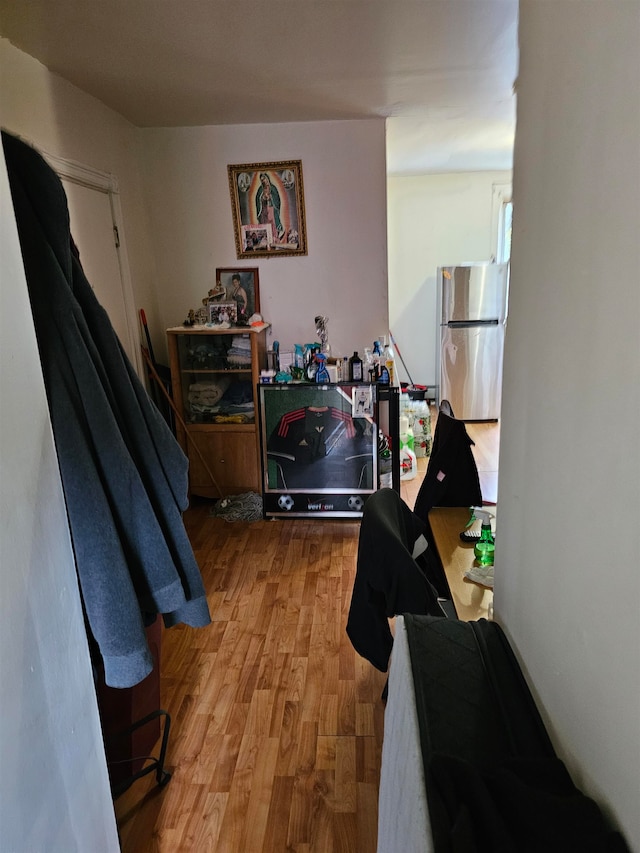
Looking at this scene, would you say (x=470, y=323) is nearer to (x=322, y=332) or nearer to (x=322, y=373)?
(x=322, y=332)

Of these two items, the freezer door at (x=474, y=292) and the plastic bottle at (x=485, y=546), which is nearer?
the plastic bottle at (x=485, y=546)

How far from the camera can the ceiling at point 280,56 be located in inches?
73.2

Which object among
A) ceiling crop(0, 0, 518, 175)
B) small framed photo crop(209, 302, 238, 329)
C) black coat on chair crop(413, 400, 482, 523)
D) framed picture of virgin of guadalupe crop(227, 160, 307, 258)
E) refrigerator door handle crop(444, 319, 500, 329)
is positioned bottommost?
black coat on chair crop(413, 400, 482, 523)

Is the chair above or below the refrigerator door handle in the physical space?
below

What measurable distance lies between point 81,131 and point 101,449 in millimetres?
2229

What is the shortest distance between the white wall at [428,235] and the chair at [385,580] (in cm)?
416

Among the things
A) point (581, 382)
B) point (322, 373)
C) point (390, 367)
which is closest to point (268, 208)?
point (322, 373)

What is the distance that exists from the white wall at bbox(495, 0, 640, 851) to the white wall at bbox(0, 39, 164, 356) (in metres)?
1.42

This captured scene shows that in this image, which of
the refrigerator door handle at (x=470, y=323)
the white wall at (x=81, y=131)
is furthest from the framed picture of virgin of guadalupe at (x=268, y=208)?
the refrigerator door handle at (x=470, y=323)

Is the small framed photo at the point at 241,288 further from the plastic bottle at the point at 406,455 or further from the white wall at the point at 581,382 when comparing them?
the white wall at the point at 581,382

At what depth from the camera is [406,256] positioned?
5523 mm

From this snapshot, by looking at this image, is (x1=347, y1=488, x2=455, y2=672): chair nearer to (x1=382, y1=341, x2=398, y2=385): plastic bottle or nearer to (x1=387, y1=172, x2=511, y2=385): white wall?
(x1=382, y1=341, x2=398, y2=385): plastic bottle

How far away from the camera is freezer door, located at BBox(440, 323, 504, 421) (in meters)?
5.11

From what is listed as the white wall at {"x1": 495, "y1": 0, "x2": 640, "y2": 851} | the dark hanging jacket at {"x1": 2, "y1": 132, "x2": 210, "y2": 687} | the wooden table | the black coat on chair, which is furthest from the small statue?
the white wall at {"x1": 495, "y1": 0, "x2": 640, "y2": 851}
